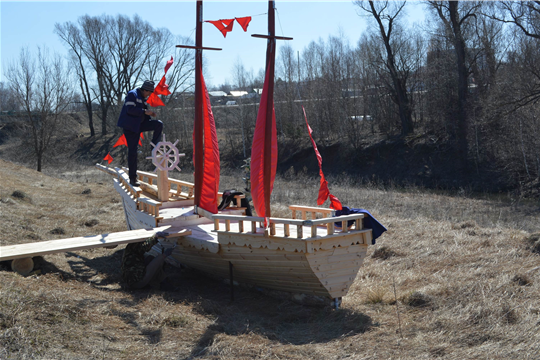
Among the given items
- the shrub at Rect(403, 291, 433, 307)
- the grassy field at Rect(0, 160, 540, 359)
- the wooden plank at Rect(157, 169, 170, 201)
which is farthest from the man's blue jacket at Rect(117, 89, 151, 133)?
the shrub at Rect(403, 291, 433, 307)

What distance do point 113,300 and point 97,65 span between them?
42536 millimetres

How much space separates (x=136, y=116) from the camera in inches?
355

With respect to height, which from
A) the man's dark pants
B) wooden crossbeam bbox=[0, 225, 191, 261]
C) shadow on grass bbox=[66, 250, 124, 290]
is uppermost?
the man's dark pants

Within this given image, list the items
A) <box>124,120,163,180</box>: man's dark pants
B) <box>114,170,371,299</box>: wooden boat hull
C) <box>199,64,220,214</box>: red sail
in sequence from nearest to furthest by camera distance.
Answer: <box>114,170,371,299</box>: wooden boat hull, <box>199,64,220,214</box>: red sail, <box>124,120,163,180</box>: man's dark pants

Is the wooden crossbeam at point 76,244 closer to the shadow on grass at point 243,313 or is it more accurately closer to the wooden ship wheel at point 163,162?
the shadow on grass at point 243,313

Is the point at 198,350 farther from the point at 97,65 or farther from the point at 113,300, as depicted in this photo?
the point at 97,65

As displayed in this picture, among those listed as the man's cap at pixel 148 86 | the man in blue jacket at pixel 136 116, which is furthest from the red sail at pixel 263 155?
the man's cap at pixel 148 86

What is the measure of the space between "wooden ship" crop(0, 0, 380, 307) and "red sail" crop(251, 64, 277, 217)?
0.01 meters

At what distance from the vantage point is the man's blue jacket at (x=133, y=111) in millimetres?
8852

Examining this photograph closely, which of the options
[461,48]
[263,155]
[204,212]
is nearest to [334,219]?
[263,155]

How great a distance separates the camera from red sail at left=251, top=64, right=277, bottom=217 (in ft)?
20.2

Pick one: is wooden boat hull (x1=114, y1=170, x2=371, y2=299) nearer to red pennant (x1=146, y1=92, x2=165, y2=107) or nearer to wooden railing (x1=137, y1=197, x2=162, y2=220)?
wooden railing (x1=137, y1=197, x2=162, y2=220)

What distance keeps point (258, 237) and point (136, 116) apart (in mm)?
4389

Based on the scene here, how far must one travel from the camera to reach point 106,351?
4453 mm
